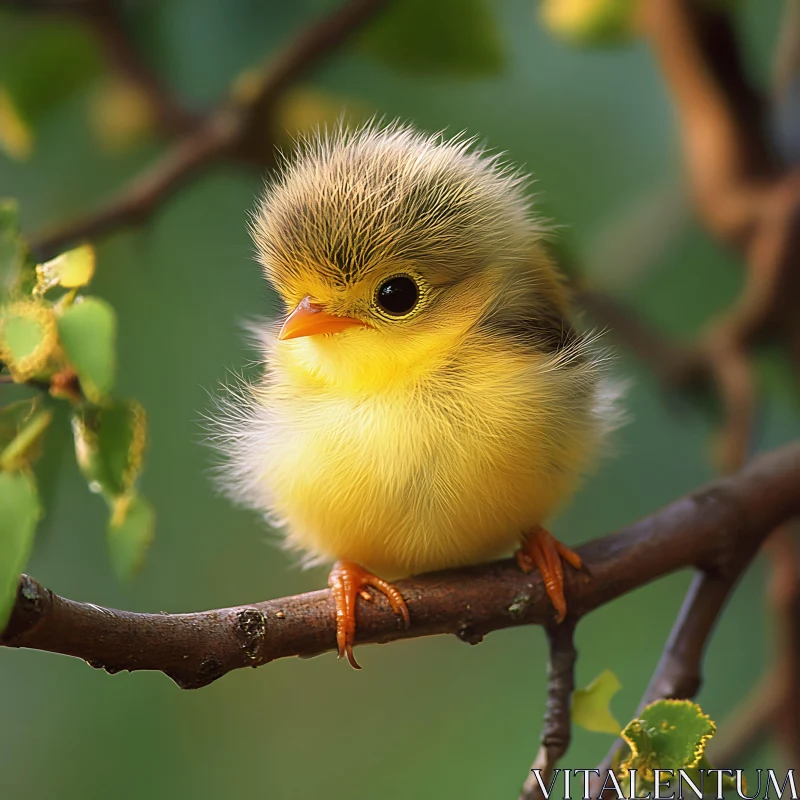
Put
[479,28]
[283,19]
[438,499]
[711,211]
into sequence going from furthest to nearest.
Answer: [283,19] → [711,211] → [479,28] → [438,499]

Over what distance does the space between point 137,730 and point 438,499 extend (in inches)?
40.6

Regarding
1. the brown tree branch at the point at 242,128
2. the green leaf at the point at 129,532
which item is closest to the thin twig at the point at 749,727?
the green leaf at the point at 129,532

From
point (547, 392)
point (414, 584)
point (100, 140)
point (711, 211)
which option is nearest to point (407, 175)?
point (547, 392)

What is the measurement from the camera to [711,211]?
5.35ft

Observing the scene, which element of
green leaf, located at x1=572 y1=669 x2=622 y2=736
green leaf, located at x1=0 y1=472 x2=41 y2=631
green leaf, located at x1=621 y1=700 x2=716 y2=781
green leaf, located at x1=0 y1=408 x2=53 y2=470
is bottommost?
green leaf, located at x1=621 y1=700 x2=716 y2=781

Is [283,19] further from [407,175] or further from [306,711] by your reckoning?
[306,711]

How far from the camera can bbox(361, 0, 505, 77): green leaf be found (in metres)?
1.46

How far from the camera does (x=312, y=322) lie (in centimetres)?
89

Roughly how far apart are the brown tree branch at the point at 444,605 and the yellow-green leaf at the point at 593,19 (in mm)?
769

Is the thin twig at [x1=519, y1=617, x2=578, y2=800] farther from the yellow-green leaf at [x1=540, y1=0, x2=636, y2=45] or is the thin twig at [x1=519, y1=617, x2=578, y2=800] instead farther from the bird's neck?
the yellow-green leaf at [x1=540, y1=0, x2=636, y2=45]

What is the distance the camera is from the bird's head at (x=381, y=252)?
0.88m

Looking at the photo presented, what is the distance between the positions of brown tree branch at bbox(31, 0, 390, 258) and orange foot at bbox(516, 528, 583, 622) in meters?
0.72

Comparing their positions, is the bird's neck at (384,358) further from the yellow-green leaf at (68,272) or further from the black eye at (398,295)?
the yellow-green leaf at (68,272)

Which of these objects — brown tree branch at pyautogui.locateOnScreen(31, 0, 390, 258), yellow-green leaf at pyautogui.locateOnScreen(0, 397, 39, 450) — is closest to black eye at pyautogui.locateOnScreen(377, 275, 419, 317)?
yellow-green leaf at pyautogui.locateOnScreen(0, 397, 39, 450)
